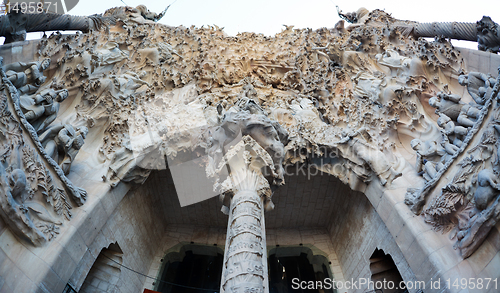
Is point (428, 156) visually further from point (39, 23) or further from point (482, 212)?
point (39, 23)

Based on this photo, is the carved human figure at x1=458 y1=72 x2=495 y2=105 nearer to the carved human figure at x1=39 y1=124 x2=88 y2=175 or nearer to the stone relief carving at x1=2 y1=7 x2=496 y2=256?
the stone relief carving at x1=2 y1=7 x2=496 y2=256

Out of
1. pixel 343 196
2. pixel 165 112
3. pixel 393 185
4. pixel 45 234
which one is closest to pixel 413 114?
pixel 393 185

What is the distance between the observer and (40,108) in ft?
18.3

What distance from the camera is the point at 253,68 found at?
1098 cm

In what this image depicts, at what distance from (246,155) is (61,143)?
3196mm

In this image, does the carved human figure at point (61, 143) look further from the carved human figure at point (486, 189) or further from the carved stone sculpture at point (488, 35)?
the carved stone sculpture at point (488, 35)

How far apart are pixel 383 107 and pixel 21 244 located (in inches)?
279

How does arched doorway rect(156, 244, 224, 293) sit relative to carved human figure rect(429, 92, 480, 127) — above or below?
below

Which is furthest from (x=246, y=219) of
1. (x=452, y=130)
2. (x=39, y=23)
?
(x=39, y=23)

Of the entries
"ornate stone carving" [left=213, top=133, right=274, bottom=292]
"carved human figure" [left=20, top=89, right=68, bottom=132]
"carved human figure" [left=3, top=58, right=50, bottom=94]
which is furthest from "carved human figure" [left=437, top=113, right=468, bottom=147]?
"carved human figure" [left=3, top=58, right=50, bottom=94]

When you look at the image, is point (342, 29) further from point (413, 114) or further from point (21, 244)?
point (21, 244)

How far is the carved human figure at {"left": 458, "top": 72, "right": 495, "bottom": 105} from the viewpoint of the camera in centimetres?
531

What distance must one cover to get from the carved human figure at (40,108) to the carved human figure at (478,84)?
729cm

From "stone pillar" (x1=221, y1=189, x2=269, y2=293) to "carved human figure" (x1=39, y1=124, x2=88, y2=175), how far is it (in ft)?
9.90
